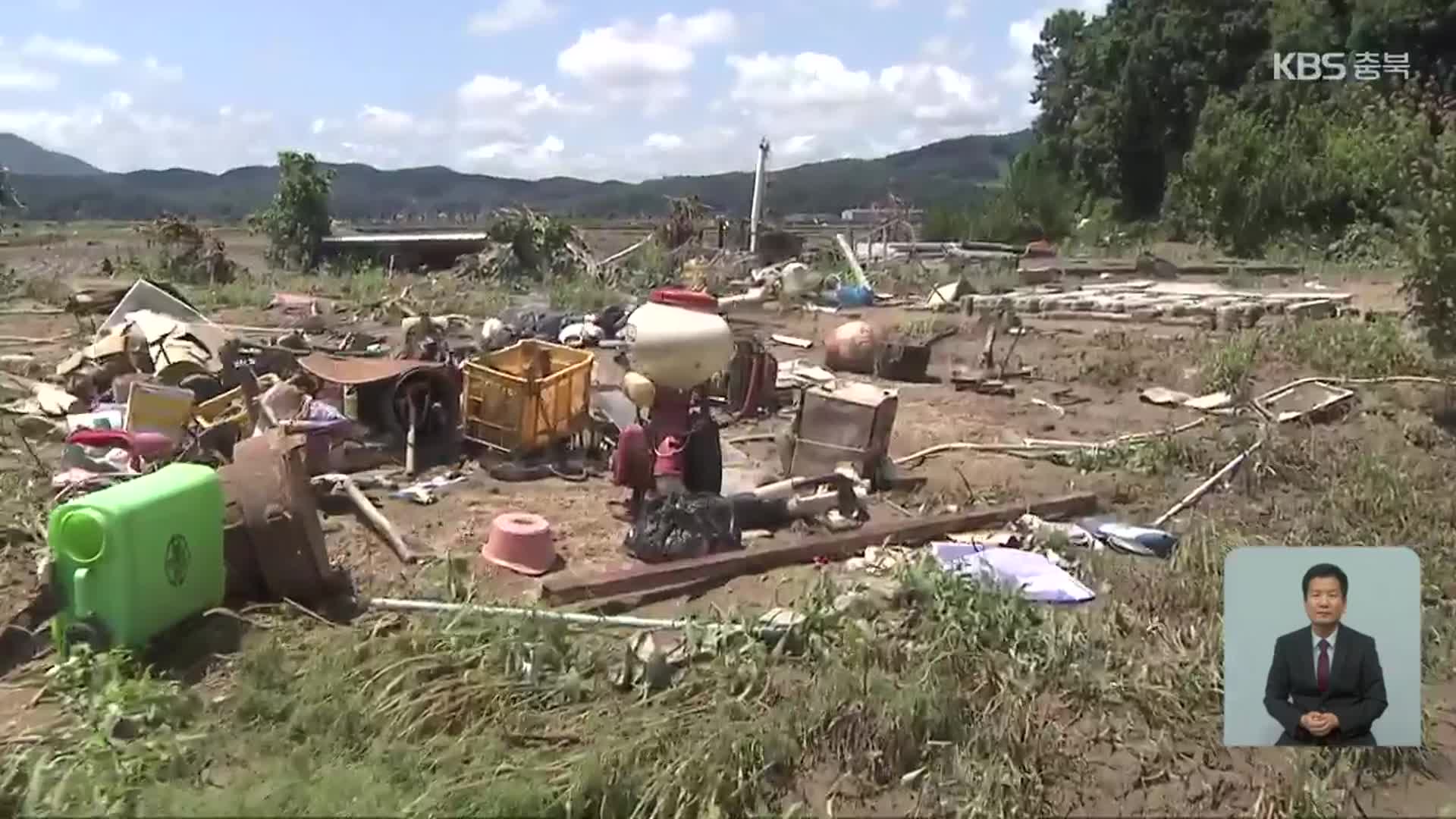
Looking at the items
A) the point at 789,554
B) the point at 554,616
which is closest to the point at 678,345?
the point at 789,554

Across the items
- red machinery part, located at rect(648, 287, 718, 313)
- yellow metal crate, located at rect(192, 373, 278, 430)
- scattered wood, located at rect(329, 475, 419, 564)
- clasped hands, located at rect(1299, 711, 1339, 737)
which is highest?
red machinery part, located at rect(648, 287, 718, 313)

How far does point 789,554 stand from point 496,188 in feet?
407

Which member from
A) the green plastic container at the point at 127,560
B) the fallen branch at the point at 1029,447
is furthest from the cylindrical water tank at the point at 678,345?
the green plastic container at the point at 127,560

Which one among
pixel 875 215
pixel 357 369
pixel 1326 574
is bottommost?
pixel 357 369

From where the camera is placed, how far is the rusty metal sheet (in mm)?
7363

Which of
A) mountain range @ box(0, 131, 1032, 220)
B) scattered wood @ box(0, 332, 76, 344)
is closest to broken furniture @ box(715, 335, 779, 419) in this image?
scattered wood @ box(0, 332, 76, 344)

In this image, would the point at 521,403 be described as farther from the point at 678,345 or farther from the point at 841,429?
the point at 841,429

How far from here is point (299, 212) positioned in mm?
21703

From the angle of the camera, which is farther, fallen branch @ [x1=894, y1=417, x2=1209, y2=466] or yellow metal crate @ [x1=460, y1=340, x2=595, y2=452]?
fallen branch @ [x1=894, y1=417, x2=1209, y2=466]

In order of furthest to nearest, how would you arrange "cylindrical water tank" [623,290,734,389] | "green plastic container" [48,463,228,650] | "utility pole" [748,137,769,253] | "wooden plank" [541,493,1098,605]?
"utility pole" [748,137,769,253] < "cylindrical water tank" [623,290,734,389] < "wooden plank" [541,493,1098,605] < "green plastic container" [48,463,228,650]

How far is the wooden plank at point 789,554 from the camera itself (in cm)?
488

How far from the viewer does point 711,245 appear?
21422 millimetres

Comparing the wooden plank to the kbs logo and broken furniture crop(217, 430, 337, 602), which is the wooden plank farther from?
the kbs logo

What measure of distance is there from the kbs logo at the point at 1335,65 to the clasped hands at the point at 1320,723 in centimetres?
3068
